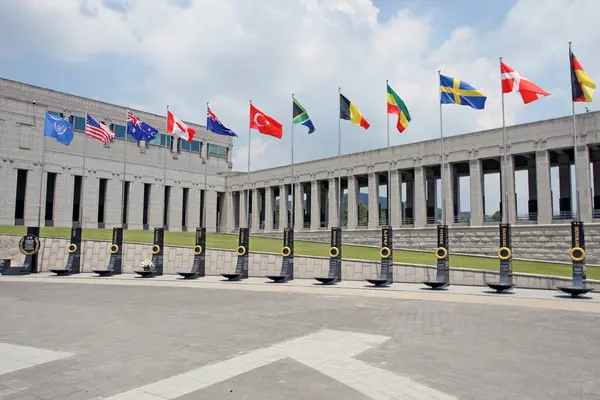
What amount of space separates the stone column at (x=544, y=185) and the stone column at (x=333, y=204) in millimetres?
20515

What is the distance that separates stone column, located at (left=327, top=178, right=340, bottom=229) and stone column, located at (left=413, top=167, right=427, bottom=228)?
942cm

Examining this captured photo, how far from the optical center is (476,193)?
40.2m

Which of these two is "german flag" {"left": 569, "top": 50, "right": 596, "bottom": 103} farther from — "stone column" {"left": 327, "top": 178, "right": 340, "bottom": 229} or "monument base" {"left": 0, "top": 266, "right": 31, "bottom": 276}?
"monument base" {"left": 0, "top": 266, "right": 31, "bottom": 276}

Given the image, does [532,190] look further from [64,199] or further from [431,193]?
[64,199]

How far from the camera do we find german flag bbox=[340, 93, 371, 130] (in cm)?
3053

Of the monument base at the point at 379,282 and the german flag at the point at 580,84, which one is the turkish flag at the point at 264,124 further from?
the german flag at the point at 580,84

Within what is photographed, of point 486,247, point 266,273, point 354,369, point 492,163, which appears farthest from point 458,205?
point 354,369

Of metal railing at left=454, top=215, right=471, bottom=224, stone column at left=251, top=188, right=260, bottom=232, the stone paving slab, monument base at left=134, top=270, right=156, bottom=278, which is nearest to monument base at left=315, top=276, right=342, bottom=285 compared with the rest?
the stone paving slab

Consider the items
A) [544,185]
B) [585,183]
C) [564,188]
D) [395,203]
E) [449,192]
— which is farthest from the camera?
[395,203]

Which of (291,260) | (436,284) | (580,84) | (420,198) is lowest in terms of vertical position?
(436,284)

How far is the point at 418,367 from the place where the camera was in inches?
298

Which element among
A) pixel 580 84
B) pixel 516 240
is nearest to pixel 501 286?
pixel 580 84

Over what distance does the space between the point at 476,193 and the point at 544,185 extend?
5508 millimetres

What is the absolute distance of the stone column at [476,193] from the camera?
40.0 m
